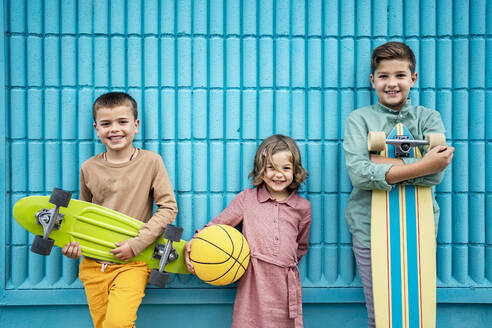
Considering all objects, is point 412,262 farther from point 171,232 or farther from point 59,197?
point 59,197

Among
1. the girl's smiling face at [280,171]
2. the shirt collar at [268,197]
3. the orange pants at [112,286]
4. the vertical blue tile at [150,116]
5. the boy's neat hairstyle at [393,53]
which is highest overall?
the boy's neat hairstyle at [393,53]

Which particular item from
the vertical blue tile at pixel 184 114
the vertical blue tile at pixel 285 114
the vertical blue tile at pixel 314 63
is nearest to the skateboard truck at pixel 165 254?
the vertical blue tile at pixel 184 114

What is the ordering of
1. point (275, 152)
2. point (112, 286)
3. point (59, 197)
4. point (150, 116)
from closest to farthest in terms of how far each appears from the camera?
1. point (59, 197)
2. point (112, 286)
3. point (275, 152)
4. point (150, 116)

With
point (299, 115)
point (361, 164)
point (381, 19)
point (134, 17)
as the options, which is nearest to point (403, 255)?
point (361, 164)

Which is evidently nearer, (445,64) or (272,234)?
(272,234)

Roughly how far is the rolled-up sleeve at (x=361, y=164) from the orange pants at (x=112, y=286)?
1.37 meters

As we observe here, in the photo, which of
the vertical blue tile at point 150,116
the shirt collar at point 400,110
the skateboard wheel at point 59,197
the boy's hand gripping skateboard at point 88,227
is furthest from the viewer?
the vertical blue tile at point 150,116

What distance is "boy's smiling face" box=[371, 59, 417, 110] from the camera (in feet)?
6.21

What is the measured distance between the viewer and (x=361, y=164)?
1.82 meters

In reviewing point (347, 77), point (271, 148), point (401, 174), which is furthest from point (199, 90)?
point (401, 174)

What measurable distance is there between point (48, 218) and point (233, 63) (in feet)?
4.94

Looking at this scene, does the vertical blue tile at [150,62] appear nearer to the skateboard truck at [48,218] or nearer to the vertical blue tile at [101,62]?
the vertical blue tile at [101,62]

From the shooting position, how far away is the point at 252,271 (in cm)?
196

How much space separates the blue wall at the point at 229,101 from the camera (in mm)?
2244
